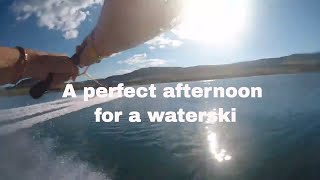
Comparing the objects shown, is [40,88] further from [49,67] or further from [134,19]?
[134,19]

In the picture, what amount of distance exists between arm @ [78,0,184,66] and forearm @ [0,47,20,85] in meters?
0.10

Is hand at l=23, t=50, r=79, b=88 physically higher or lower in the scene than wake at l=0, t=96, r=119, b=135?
higher

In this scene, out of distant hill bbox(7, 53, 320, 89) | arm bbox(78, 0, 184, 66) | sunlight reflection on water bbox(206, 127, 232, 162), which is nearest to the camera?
arm bbox(78, 0, 184, 66)

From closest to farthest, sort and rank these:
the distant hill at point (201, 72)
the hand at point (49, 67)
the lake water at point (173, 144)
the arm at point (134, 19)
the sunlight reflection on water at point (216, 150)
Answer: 1. the arm at point (134, 19)
2. the hand at point (49, 67)
3. the distant hill at point (201, 72)
4. the lake water at point (173, 144)
5. the sunlight reflection on water at point (216, 150)

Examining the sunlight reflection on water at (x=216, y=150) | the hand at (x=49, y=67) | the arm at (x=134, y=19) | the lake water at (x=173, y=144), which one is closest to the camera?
the arm at (x=134, y=19)

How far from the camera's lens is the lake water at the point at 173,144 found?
7.66 ft

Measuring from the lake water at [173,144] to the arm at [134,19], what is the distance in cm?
166

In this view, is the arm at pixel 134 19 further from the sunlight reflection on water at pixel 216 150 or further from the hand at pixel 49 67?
the sunlight reflection on water at pixel 216 150

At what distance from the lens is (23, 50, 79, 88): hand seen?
40 centimetres

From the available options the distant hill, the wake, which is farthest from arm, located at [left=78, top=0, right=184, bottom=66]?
the wake

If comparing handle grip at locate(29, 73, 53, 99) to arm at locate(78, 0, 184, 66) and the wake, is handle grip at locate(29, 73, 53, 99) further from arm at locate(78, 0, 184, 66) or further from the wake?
the wake

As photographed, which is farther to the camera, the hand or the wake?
the wake

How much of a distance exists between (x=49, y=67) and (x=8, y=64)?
0.06 meters

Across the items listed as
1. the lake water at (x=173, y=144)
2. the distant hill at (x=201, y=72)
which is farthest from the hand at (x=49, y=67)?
the lake water at (x=173, y=144)
